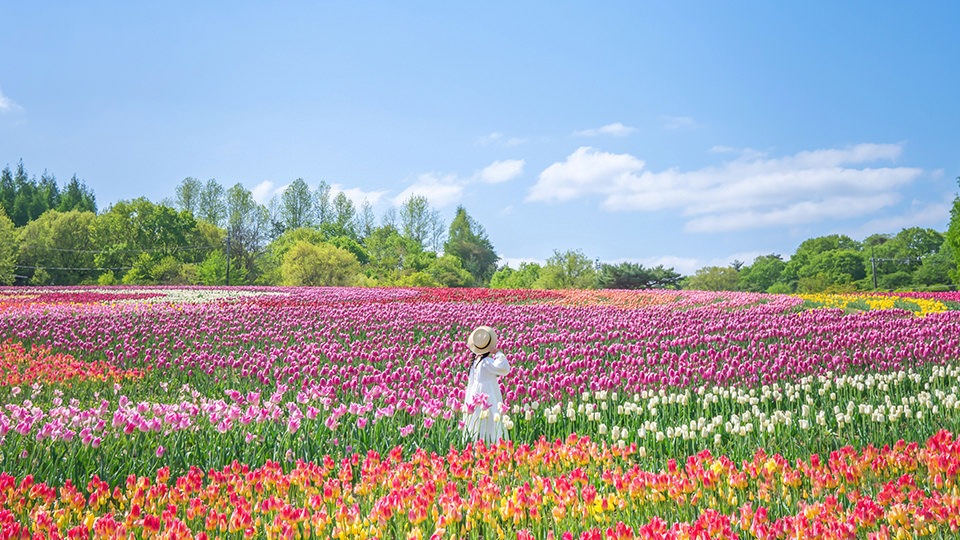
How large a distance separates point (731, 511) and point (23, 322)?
1401 cm

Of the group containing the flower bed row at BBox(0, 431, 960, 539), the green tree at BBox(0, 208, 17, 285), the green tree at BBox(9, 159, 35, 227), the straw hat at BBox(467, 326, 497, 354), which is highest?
the green tree at BBox(9, 159, 35, 227)

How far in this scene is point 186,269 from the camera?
44.8 meters

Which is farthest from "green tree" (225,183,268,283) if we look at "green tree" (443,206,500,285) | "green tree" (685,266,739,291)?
"green tree" (685,266,739,291)

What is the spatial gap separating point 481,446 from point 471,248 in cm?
5955

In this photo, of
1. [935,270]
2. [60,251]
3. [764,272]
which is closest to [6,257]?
[60,251]

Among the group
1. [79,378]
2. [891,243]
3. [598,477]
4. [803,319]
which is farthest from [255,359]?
[891,243]

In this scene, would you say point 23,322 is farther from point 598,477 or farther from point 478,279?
point 478,279

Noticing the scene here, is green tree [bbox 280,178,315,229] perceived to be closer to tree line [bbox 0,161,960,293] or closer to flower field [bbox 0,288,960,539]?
tree line [bbox 0,161,960,293]

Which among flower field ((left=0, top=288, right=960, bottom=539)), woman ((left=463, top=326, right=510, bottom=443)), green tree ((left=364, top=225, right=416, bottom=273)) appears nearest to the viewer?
flower field ((left=0, top=288, right=960, bottom=539))

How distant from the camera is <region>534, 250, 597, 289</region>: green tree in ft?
123

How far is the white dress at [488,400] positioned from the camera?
15.9 ft

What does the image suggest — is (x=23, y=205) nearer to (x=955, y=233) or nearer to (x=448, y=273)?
(x=448, y=273)

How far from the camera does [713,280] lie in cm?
5022

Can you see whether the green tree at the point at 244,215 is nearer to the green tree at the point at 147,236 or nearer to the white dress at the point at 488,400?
the green tree at the point at 147,236
